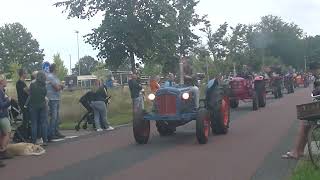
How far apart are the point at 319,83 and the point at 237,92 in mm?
13637

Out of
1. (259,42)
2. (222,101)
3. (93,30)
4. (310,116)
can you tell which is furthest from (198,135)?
(259,42)

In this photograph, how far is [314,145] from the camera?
9492 millimetres

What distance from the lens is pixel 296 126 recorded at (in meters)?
16.3

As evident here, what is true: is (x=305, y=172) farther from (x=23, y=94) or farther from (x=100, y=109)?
(x=100, y=109)

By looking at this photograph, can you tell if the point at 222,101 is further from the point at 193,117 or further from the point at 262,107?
the point at 262,107

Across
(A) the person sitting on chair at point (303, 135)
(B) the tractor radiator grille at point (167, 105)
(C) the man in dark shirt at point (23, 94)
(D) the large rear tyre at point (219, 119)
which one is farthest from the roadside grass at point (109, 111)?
(A) the person sitting on chair at point (303, 135)

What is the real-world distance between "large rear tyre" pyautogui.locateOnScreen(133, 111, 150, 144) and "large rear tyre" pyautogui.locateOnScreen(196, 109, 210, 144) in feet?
4.28

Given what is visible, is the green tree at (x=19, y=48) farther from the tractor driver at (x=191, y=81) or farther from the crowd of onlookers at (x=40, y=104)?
the tractor driver at (x=191, y=81)

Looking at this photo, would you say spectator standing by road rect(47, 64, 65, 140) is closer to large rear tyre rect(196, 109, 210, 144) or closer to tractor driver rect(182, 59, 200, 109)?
tractor driver rect(182, 59, 200, 109)

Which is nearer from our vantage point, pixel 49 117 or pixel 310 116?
pixel 310 116

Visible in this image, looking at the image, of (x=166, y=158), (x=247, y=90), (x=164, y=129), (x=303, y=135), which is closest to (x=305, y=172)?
(x=303, y=135)

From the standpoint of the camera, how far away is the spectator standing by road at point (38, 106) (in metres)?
13.9

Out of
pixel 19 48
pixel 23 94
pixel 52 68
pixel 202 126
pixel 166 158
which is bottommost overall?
pixel 166 158

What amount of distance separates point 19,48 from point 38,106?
102134 mm
